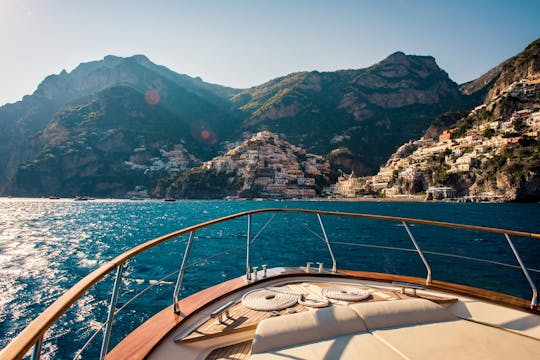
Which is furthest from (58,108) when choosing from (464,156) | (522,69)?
(522,69)

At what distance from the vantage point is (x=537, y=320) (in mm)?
2689

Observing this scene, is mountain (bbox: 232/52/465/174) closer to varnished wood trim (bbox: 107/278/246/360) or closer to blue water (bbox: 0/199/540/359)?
blue water (bbox: 0/199/540/359)

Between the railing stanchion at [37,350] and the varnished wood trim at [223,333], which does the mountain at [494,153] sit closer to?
the varnished wood trim at [223,333]

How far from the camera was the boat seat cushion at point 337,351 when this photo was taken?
1903mm

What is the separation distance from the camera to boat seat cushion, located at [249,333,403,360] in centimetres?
190

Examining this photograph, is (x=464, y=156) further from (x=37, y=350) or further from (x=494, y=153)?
(x=37, y=350)

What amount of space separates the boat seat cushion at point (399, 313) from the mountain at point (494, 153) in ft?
250

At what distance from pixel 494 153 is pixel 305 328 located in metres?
85.8

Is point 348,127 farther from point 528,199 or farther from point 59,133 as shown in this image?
point 59,133

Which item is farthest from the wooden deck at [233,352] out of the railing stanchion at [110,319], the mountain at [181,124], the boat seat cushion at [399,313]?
the mountain at [181,124]

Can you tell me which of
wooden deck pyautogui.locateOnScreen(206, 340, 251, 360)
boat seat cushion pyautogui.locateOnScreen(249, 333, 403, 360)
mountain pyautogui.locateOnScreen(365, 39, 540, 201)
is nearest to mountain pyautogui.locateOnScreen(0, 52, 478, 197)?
mountain pyautogui.locateOnScreen(365, 39, 540, 201)

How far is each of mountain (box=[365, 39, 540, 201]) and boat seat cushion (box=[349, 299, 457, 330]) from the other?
250 feet

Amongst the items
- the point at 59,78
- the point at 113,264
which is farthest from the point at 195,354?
the point at 59,78

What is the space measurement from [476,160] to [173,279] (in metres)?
81.7
